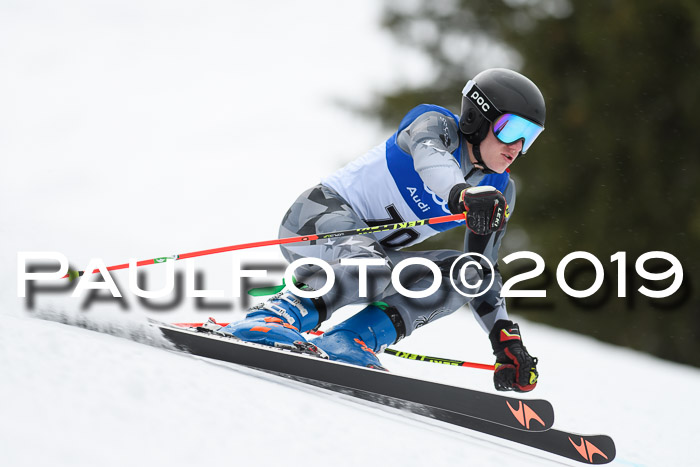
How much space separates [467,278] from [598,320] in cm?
943

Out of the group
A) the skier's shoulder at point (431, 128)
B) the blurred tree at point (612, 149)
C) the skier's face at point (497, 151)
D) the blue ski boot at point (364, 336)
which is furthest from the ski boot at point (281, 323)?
the blurred tree at point (612, 149)

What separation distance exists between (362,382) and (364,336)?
1.29 ft

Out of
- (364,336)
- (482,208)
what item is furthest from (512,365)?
(482,208)

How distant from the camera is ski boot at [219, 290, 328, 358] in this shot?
2.77 m

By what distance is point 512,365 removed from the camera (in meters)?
3.18

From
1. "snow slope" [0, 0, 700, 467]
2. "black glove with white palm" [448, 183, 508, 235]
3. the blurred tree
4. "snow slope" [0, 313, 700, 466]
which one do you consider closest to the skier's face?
"black glove with white palm" [448, 183, 508, 235]

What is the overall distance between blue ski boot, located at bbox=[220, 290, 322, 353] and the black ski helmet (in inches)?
37.7

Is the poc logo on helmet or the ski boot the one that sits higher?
the poc logo on helmet

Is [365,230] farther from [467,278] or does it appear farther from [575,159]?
[575,159]

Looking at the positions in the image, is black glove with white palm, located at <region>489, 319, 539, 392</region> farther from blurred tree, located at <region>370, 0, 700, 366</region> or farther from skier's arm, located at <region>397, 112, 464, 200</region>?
blurred tree, located at <region>370, 0, 700, 366</region>

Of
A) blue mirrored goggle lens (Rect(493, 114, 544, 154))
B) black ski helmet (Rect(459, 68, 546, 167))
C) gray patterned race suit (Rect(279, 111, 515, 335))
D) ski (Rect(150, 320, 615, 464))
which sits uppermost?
black ski helmet (Rect(459, 68, 546, 167))

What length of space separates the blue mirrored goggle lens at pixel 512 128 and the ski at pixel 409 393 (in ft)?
3.37

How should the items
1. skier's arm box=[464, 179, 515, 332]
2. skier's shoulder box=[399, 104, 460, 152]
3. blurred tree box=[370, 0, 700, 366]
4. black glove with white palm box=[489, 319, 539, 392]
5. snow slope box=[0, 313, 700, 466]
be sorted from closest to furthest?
snow slope box=[0, 313, 700, 466], skier's shoulder box=[399, 104, 460, 152], black glove with white palm box=[489, 319, 539, 392], skier's arm box=[464, 179, 515, 332], blurred tree box=[370, 0, 700, 366]

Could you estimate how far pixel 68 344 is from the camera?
2.15 meters
